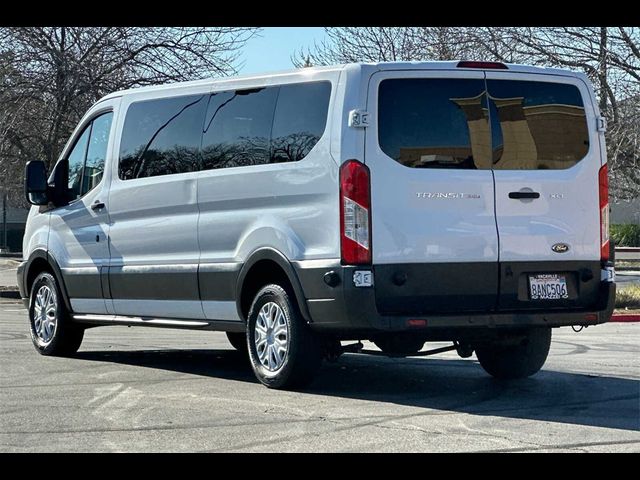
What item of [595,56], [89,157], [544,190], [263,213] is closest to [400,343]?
[263,213]

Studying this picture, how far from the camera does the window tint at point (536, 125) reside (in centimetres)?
921

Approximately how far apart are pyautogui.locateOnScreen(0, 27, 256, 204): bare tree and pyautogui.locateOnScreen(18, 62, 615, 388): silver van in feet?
44.8

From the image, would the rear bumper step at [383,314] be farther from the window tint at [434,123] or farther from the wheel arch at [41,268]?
the wheel arch at [41,268]

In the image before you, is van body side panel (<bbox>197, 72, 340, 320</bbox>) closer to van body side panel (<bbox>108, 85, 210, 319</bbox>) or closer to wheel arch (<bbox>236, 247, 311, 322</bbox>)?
wheel arch (<bbox>236, 247, 311, 322</bbox>)

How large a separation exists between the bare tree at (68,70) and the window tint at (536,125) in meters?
15.5

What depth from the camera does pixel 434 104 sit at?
355 inches

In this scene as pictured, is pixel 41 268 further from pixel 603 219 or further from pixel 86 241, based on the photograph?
pixel 603 219

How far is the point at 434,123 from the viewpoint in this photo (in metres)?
8.97

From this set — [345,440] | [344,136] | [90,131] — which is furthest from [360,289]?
[90,131]

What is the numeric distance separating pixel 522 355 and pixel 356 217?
2.30 meters

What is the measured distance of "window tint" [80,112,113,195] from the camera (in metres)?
11.6

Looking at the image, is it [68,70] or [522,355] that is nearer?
[522,355]
